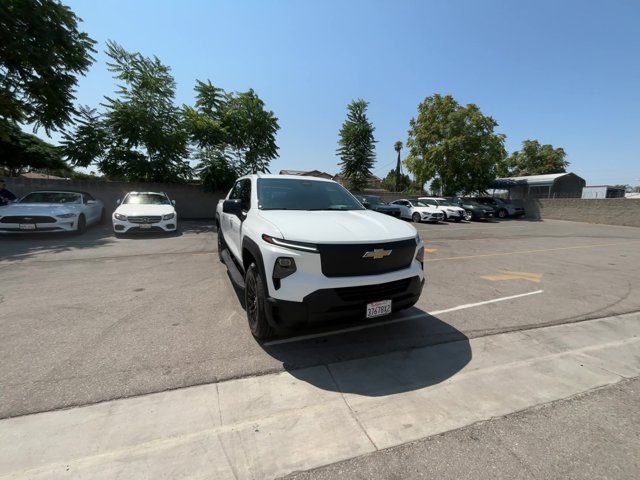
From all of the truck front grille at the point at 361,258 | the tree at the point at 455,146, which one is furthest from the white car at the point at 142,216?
the tree at the point at 455,146

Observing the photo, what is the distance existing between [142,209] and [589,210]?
30.9 meters

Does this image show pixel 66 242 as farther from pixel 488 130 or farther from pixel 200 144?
pixel 488 130

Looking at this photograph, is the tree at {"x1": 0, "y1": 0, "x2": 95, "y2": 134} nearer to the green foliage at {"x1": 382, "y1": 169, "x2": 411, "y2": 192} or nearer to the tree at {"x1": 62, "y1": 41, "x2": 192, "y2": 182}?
the tree at {"x1": 62, "y1": 41, "x2": 192, "y2": 182}

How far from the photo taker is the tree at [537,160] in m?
43.7

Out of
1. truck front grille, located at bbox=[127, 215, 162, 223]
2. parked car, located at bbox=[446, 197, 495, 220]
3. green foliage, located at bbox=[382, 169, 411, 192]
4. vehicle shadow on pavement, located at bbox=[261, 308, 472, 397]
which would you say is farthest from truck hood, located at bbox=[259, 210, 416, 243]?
green foliage, located at bbox=[382, 169, 411, 192]

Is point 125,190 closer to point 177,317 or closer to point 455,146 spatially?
point 177,317

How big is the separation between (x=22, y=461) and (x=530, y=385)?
3845 millimetres

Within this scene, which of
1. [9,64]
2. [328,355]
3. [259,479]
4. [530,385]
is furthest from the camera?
[9,64]

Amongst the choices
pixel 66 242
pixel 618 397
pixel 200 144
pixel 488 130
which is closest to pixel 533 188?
pixel 488 130

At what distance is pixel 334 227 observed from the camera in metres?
3.14

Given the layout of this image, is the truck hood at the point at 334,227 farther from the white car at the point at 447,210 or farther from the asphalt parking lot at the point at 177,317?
the white car at the point at 447,210

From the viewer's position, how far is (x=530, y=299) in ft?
16.8

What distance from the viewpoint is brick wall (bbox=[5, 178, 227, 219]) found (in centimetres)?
1409

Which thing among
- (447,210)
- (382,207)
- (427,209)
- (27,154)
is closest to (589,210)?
(447,210)
